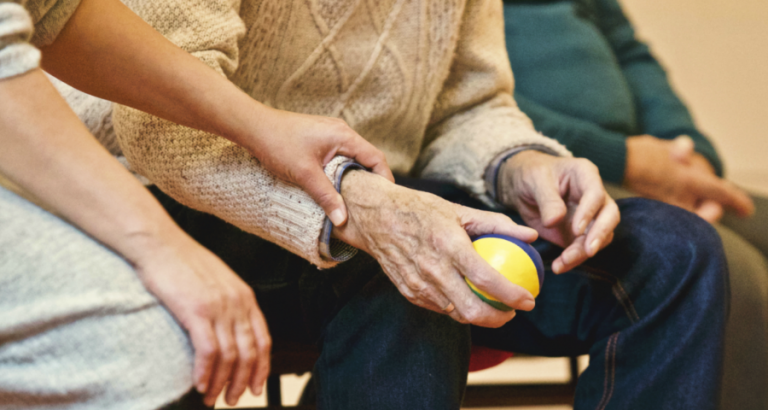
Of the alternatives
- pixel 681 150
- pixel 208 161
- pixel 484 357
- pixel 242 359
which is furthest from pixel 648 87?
pixel 242 359

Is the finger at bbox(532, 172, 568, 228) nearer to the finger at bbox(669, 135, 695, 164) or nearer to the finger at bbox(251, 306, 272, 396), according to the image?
the finger at bbox(251, 306, 272, 396)

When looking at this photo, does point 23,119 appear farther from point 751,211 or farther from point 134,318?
point 751,211

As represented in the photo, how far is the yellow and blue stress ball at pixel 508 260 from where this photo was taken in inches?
20.7

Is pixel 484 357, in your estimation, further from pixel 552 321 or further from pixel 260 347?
pixel 260 347

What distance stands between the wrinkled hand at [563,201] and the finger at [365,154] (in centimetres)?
24

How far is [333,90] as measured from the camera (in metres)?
0.78

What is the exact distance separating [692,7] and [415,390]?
2191 mm

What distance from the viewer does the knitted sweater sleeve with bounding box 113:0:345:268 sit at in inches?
23.6

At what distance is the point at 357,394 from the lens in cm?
60

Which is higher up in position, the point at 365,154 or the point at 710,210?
the point at 365,154

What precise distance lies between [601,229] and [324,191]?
1.15 feet

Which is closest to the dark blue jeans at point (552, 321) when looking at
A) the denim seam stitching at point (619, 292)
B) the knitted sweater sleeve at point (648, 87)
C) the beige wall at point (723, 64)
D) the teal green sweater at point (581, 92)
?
the denim seam stitching at point (619, 292)

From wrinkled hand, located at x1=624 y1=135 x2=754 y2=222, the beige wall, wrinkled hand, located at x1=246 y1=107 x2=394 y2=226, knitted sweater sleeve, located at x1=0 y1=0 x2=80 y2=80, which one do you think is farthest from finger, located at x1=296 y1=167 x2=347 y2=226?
the beige wall

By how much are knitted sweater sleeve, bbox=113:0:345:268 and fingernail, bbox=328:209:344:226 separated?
0.9 inches
